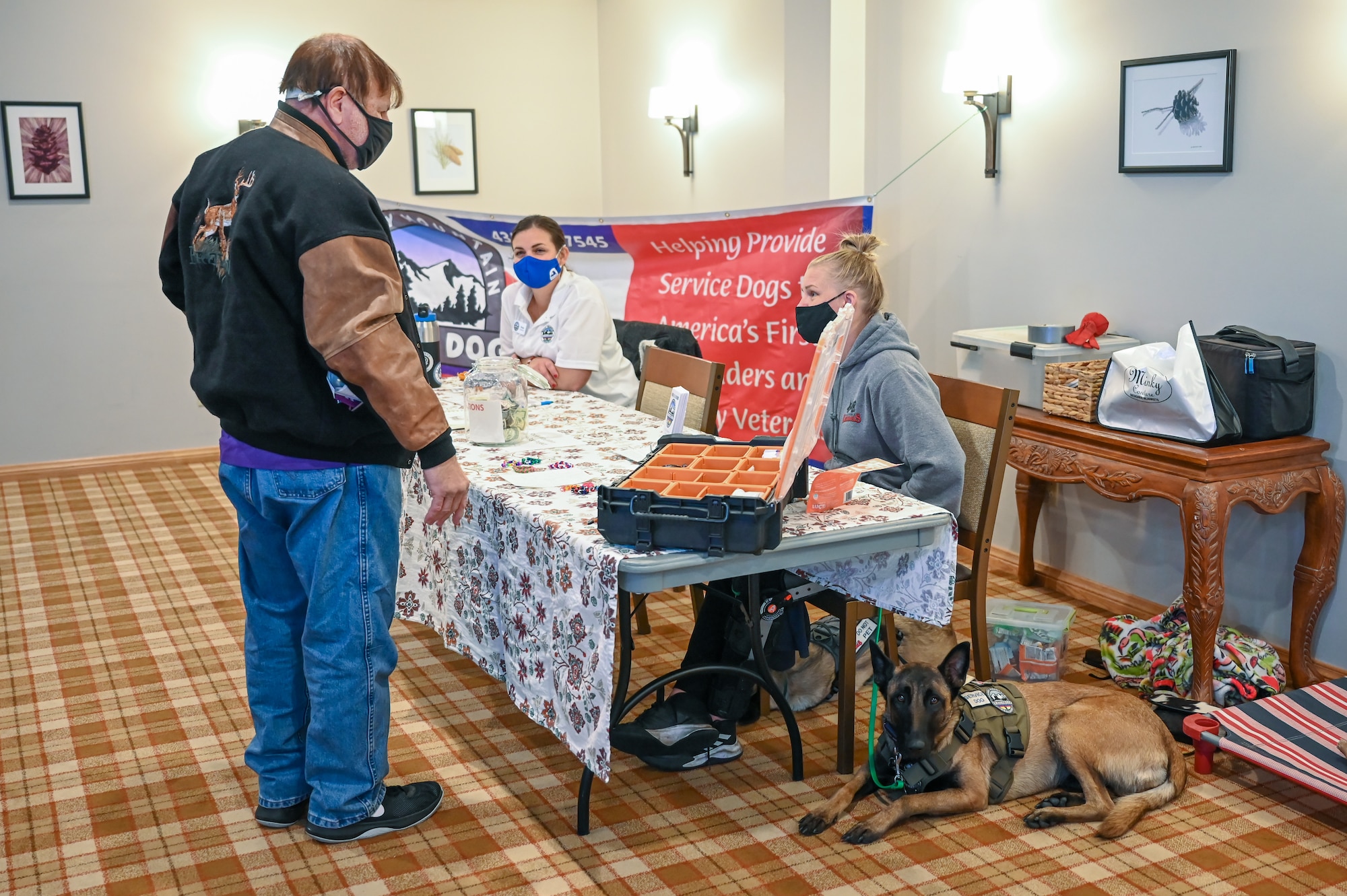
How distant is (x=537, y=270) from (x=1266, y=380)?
2339 millimetres

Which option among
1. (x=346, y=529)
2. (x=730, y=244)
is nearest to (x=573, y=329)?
(x=730, y=244)

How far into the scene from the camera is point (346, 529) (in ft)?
7.47

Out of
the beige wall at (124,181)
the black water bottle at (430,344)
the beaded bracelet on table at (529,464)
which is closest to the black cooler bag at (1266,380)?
the beaded bracelet on table at (529,464)

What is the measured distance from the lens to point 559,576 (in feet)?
7.46

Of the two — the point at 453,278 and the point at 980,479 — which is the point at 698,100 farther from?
the point at 980,479

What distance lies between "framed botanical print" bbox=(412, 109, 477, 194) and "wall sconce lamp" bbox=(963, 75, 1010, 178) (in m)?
3.50

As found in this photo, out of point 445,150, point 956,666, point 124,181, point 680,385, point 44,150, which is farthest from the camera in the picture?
point 445,150

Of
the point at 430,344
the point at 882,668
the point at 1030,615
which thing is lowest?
the point at 1030,615

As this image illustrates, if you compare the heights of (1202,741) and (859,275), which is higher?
(859,275)

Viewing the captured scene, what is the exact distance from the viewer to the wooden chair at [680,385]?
3385mm

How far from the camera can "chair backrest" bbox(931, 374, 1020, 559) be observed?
2.91m

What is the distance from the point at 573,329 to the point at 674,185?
2.40m

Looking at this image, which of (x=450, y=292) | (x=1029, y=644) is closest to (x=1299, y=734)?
(x=1029, y=644)

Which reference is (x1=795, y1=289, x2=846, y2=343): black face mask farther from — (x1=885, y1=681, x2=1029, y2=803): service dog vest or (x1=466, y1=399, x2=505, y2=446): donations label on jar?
(x1=885, y1=681, x2=1029, y2=803): service dog vest
